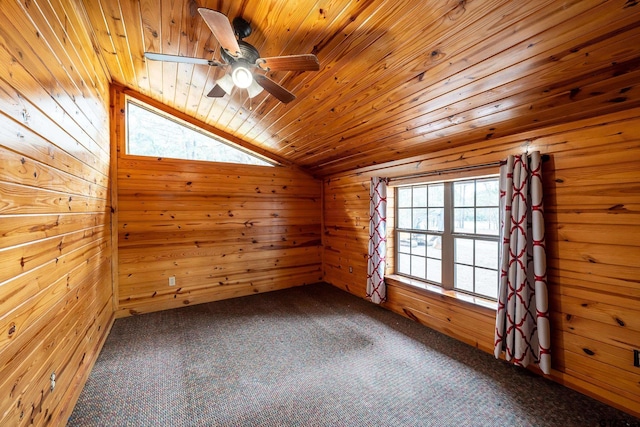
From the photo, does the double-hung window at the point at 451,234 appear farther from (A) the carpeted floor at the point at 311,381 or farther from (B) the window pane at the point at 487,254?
(A) the carpeted floor at the point at 311,381

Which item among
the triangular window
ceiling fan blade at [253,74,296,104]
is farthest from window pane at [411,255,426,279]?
the triangular window

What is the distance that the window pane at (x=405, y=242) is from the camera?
11.2 feet

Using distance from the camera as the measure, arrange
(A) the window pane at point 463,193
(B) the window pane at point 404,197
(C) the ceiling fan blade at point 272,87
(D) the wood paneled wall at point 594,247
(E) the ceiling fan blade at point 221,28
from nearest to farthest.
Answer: (E) the ceiling fan blade at point 221,28
(D) the wood paneled wall at point 594,247
(C) the ceiling fan blade at point 272,87
(A) the window pane at point 463,193
(B) the window pane at point 404,197

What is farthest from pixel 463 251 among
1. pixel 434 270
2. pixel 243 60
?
pixel 243 60

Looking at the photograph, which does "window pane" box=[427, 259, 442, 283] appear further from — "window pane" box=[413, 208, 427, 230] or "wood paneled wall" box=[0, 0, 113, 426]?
"wood paneled wall" box=[0, 0, 113, 426]

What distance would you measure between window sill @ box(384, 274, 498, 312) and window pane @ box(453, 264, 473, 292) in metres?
0.07

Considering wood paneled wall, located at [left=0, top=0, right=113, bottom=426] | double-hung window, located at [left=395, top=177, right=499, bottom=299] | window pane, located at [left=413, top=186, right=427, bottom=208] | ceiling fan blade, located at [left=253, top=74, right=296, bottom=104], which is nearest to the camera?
wood paneled wall, located at [left=0, top=0, right=113, bottom=426]

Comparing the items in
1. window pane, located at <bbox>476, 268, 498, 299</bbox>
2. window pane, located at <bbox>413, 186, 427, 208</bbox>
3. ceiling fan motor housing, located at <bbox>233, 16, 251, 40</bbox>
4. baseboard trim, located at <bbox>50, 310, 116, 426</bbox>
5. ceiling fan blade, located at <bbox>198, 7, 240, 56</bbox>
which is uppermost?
ceiling fan motor housing, located at <bbox>233, 16, 251, 40</bbox>

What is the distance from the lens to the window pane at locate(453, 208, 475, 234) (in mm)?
2719

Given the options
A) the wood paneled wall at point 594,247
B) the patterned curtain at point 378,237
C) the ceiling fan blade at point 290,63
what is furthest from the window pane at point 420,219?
the ceiling fan blade at point 290,63

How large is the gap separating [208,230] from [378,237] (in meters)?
2.45

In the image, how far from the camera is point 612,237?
1.75 meters

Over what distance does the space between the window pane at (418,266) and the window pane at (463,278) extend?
1.41ft

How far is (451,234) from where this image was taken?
288 cm
